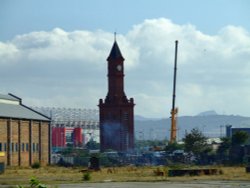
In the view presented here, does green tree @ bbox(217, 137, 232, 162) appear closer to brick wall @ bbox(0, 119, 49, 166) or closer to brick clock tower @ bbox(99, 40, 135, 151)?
brick wall @ bbox(0, 119, 49, 166)

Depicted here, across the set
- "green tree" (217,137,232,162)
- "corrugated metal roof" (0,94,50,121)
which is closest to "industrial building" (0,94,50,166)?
"corrugated metal roof" (0,94,50,121)

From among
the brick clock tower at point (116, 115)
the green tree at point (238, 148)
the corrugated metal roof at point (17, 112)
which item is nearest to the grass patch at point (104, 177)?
the corrugated metal roof at point (17, 112)

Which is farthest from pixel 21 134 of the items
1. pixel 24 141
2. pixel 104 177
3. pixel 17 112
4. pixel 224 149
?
pixel 104 177

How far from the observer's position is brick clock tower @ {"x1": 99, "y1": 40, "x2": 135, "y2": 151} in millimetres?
125062

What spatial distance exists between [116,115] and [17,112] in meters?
44.0

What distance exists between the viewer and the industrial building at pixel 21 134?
77062 mm

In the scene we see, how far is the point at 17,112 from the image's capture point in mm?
Answer: 83688

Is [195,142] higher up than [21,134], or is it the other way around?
[21,134]

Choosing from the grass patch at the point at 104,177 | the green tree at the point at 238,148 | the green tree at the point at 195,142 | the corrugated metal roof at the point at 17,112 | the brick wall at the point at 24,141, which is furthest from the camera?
the green tree at the point at 195,142

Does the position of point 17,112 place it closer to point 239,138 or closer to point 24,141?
point 24,141

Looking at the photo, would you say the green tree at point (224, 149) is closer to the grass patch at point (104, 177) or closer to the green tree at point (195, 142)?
the green tree at point (195, 142)

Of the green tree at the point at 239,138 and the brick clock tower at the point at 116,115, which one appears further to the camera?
the brick clock tower at the point at 116,115

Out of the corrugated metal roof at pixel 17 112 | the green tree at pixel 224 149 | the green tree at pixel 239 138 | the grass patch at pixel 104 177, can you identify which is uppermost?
the corrugated metal roof at pixel 17 112

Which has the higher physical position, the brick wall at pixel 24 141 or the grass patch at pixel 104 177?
the brick wall at pixel 24 141
